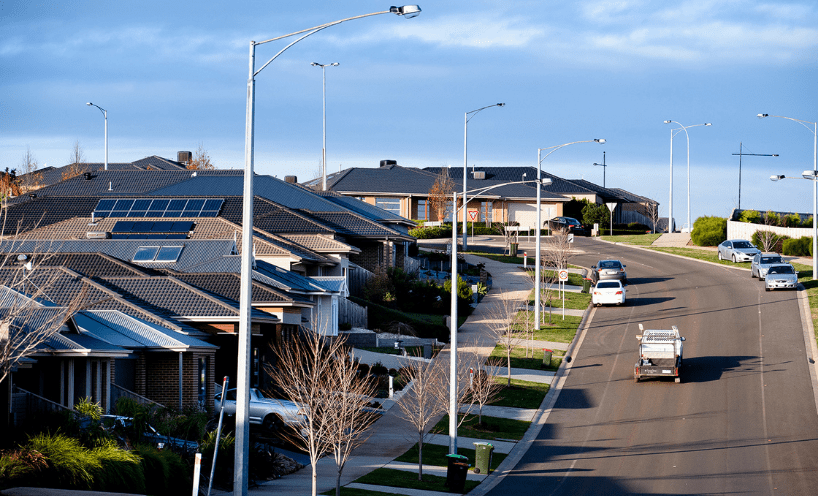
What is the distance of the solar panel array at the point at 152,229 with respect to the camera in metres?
45.6

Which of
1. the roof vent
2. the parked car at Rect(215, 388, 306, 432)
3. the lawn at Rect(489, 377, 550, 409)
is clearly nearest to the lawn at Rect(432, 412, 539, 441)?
the lawn at Rect(489, 377, 550, 409)

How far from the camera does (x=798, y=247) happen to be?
6562cm

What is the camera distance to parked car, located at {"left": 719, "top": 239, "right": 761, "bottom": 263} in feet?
208

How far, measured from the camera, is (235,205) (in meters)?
51.8

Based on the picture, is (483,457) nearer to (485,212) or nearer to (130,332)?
(130,332)

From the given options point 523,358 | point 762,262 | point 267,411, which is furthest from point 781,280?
point 267,411

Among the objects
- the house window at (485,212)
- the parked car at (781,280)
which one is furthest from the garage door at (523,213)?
the parked car at (781,280)

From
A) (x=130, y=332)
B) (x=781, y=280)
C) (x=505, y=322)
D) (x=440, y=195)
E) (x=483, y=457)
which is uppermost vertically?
(x=440, y=195)

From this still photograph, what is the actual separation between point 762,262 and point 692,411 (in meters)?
27.0

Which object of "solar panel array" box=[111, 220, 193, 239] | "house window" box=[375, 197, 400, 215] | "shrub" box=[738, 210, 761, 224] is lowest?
"solar panel array" box=[111, 220, 193, 239]

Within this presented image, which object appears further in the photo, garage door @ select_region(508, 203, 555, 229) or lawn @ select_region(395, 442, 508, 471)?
garage door @ select_region(508, 203, 555, 229)

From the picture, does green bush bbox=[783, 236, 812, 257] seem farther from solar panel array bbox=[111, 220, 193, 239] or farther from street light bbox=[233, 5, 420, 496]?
street light bbox=[233, 5, 420, 496]

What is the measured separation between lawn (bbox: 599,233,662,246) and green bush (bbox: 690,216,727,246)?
4880 mm

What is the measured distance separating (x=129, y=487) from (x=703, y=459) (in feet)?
54.8
